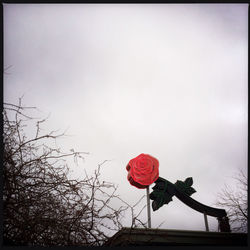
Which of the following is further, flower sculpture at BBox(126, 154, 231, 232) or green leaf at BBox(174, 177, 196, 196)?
green leaf at BBox(174, 177, 196, 196)

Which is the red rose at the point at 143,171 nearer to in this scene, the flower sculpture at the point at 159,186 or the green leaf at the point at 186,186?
the flower sculpture at the point at 159,186

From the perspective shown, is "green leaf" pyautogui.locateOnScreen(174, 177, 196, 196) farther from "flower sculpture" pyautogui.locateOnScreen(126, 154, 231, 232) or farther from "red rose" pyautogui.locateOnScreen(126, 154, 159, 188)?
"red rose" pyautogui.locateOnScreen(126, 154, 159, 188)

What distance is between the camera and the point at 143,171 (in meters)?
6.52

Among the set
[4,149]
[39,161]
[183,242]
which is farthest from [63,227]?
[183,242]

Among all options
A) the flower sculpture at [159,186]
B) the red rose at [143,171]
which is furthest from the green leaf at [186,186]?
the red rose at [143,171]

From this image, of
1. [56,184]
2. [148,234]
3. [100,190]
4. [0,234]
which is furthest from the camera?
[148,234]

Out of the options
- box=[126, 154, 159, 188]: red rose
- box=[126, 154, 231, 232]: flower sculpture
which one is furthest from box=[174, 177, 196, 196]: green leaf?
box=[126, 154, 159, 188]: red rose

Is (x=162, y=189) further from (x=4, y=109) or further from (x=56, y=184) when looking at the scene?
(x=4, y=109)

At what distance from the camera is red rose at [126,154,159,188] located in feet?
21.0

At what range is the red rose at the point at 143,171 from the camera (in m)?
6.39

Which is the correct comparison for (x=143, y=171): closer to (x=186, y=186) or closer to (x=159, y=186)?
(x=159, y=186)

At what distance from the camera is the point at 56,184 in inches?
138

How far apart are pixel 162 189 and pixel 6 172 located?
4.46 m

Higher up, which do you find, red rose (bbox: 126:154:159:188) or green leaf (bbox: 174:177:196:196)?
red rose (bbox: 126:154:159:188)
